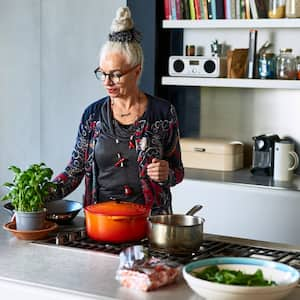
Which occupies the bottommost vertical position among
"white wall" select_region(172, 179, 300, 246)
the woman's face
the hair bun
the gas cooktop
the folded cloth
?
"white wall" select_region(172, 179, 300, 246)

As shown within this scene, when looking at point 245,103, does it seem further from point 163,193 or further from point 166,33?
point 163,193

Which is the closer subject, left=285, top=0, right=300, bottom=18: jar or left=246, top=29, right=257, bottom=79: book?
left=285, top=0, right=300, bottom=18: jar

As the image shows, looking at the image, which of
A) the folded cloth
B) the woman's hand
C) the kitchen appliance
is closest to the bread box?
the kitchen appliance

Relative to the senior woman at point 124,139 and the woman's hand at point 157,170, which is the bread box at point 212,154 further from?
the woman's hand at point 157,170

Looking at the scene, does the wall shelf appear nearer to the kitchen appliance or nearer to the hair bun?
the kitchen appliance

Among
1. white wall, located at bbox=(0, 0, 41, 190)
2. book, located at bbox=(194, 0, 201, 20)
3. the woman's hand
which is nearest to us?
the woman's hand

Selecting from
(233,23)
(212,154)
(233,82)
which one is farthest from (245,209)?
(233,23)

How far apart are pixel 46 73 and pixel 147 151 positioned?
7.52ft

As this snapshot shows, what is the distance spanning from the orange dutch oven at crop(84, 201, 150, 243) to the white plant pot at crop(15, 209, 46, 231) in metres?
0.17

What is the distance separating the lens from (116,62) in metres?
2.86

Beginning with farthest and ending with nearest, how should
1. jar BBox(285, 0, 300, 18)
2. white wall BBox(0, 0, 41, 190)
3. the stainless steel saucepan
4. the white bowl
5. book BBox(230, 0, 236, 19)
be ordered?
1. white wall BBox(0, 0, 41, 190)
2. book BBox(230, 0, 236, 19)
3. jar BBox(285, 0, 300, 18)
4. the stainless steel saucepan
5. the white bowl

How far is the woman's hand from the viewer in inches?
106

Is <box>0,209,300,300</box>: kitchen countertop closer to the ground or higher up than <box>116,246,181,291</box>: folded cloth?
closer to the ground

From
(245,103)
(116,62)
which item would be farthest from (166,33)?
(116,62)
